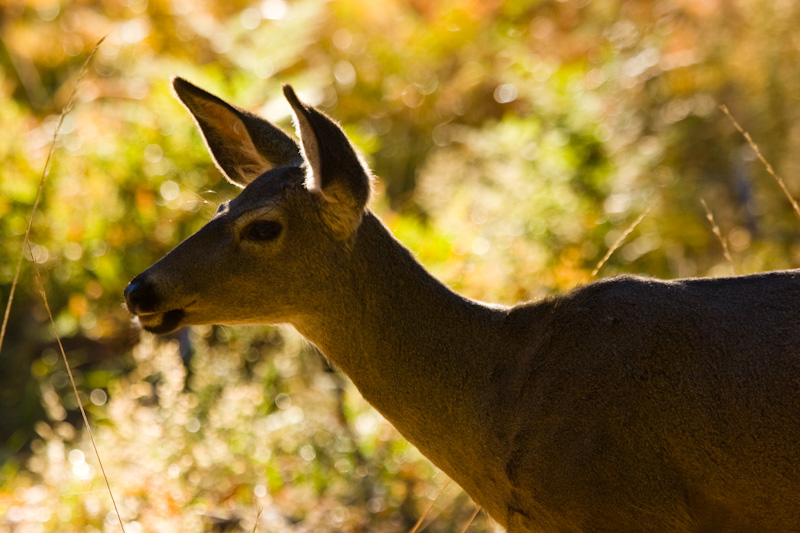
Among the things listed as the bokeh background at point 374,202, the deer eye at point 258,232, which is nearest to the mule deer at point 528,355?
the deer eye at point 258,232

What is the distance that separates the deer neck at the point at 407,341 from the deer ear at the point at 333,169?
0.13 metres

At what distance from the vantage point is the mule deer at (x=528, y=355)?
9.16 ft

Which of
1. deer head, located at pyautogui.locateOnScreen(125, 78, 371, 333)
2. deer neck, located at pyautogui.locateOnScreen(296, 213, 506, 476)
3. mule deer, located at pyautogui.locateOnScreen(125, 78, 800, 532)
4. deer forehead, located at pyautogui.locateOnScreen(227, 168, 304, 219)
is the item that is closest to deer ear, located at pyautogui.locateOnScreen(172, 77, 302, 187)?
mule deer, located at pyautogui.locateOnScreen(125, 78, 800, 532)

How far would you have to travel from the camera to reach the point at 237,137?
12.1 feet

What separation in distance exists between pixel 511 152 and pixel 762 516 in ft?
18.6

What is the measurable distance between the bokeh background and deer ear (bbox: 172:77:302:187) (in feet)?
0.77

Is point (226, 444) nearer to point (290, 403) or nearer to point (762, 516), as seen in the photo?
point (290, 403)

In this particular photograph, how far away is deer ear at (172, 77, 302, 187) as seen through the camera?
3535 millimetres

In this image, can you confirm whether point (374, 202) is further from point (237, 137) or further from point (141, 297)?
point (141, 297)

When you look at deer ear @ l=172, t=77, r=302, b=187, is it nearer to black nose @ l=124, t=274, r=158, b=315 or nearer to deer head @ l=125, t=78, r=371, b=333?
deer head @ l=125, t=78, r=371, b=333

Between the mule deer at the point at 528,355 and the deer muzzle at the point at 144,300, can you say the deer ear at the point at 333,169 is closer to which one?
the mule deer at the point at 528,355

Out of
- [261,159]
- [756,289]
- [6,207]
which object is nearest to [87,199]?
[6,207]

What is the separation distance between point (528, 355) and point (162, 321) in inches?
53.2

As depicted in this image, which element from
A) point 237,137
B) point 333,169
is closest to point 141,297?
point 333,169
